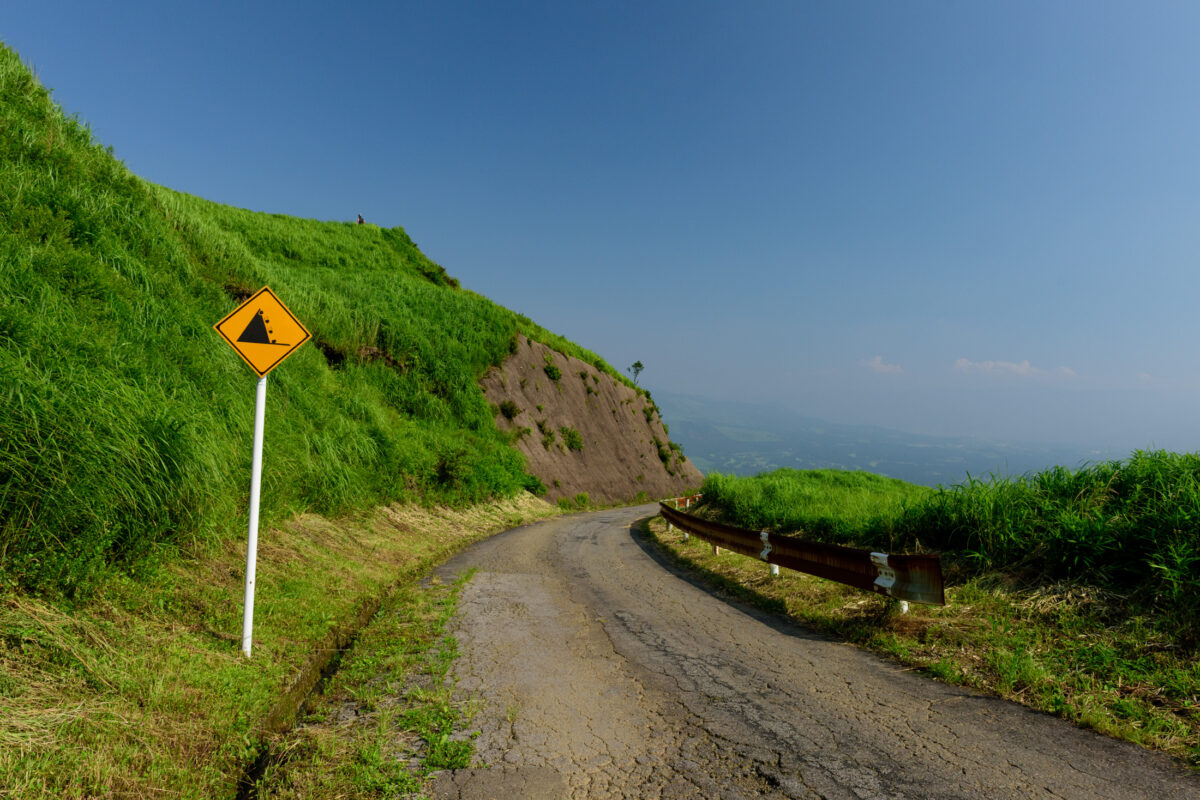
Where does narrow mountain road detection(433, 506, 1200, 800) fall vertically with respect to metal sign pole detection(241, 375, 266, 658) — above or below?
below

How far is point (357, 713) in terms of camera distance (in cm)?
402

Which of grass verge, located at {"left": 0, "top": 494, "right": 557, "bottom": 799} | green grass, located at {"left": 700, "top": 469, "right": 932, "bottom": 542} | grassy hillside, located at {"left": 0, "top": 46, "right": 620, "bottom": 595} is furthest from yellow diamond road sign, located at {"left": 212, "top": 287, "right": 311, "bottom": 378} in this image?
green grass, located at {"left": 700, "top": 469, "right": 932, "bottom": 542}

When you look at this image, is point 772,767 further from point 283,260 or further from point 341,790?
point 283,260

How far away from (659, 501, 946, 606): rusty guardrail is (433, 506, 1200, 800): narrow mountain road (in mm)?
933

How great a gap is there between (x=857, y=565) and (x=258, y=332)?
22.7 feet

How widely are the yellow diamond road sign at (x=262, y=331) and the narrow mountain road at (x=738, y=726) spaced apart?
11.2 feet

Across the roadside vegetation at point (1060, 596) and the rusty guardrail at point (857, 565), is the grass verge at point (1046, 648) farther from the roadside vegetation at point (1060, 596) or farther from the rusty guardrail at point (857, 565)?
the rusty guardrail at point (857, 565)

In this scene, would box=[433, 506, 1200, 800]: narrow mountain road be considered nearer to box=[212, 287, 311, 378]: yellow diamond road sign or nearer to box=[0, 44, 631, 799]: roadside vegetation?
box=[0, 44, 631, 799]: roadside vegetation

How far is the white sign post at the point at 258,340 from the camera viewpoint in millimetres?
5012

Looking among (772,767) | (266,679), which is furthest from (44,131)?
(772,767)

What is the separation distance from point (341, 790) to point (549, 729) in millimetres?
1327

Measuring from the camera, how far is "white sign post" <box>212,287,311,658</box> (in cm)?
501

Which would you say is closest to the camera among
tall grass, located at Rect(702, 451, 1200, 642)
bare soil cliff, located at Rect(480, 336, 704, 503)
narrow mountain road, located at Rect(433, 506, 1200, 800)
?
narrow mountain road, located at Rect(433, 506, 1200, 800)

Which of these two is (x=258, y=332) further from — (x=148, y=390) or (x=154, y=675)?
(x=154, y=675)
